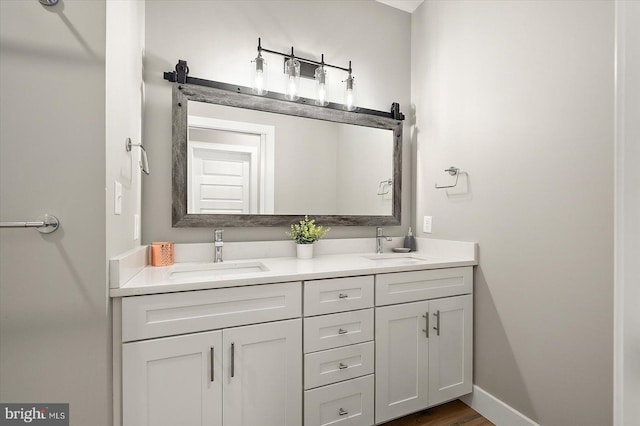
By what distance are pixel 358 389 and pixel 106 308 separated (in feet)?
3.73

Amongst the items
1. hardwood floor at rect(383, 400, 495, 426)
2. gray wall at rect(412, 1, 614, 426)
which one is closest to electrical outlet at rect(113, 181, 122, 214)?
hardwood floor at rect(383, 400, 495, 426)

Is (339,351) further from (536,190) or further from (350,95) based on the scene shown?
(350,95)

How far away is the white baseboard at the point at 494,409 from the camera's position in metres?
1.59

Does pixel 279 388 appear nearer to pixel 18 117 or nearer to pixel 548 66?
pixel 18 117

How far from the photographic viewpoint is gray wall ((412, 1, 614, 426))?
1305 millimetres

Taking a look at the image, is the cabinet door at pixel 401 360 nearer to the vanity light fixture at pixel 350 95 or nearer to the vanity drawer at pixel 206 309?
the vanity drawer at pixel 206 309

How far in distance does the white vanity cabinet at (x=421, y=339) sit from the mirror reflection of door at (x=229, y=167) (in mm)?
884

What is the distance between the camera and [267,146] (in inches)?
75.2

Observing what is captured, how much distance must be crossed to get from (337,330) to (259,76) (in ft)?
4.79

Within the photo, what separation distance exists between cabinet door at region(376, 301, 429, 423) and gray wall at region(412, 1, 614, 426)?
0.42 meters

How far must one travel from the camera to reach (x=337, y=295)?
1470 millimetres

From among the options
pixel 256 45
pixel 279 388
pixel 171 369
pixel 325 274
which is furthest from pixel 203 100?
pixel 279 388

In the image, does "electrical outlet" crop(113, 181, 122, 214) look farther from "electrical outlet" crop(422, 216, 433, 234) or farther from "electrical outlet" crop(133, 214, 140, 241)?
"electrical outlet" crop(422, 216, 433, 234)

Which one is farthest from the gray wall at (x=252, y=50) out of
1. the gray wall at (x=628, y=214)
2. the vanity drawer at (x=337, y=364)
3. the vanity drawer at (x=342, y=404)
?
the gray wall at (x=628, y=214)
